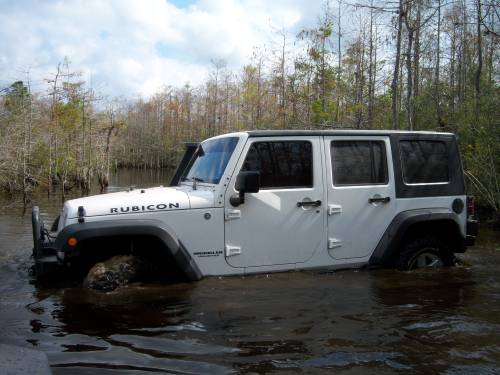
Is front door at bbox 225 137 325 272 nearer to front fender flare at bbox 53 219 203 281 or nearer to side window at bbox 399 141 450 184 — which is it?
front fender flare at bbox 53 219 203 281

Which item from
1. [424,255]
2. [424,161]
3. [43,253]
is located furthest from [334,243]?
[43,253]

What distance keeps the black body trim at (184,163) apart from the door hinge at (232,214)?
1.33 m

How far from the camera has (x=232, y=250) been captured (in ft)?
16.8

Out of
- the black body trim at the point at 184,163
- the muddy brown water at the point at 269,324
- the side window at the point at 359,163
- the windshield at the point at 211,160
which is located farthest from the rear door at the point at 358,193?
the black body trim at the point at 184,163

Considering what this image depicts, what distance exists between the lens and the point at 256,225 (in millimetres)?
5172

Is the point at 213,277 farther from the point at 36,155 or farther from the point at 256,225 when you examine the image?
the point at 36,155

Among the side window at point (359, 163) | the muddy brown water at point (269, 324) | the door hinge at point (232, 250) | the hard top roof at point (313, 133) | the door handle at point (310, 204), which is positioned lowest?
the muddy brown water at point (269, 324)

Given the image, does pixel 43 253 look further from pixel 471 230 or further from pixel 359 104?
pixel 359 104

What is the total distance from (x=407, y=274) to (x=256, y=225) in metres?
1.98

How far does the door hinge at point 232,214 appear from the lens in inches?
199

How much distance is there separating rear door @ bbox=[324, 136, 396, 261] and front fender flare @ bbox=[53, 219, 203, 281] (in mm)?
1626

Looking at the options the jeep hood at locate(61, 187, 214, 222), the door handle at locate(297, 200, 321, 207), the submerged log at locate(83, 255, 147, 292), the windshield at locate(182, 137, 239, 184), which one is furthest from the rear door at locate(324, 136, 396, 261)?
the submerged log at locate(83, 255, 147, 292)

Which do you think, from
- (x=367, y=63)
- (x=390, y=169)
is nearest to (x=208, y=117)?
(x=367, y=63)

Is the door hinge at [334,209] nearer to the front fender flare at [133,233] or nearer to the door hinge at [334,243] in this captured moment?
the door hinge at [334,243]
